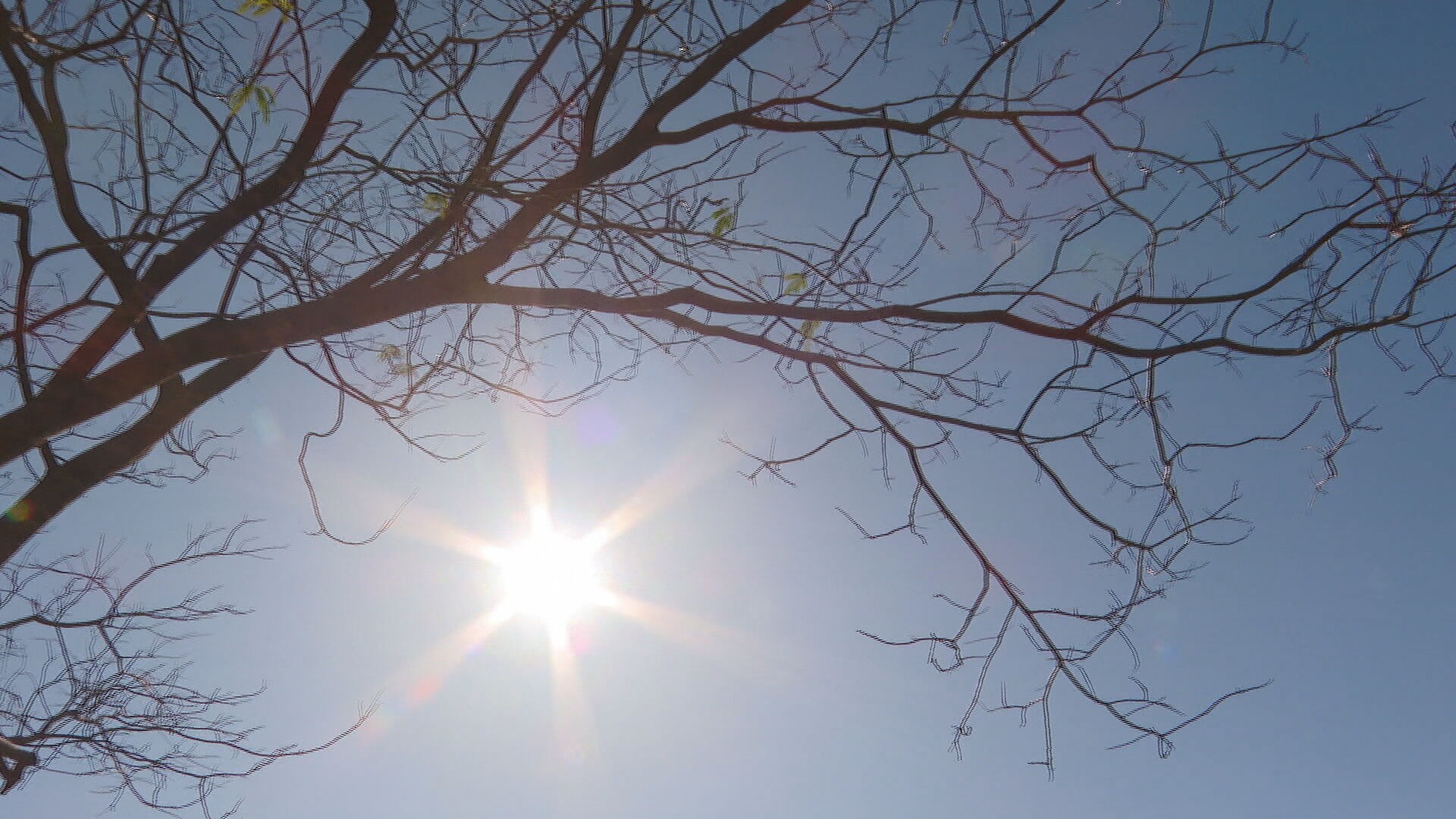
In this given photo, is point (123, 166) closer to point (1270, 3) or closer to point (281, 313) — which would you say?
point (281, 313)

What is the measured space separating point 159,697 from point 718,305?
2726 millimetres

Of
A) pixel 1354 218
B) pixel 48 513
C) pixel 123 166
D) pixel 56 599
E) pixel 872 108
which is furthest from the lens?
pixel 56 599

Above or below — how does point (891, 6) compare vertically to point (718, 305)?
above

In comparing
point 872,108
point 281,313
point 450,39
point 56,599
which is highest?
point 450,39

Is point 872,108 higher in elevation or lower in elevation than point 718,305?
higher

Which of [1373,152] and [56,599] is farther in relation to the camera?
[56,599]

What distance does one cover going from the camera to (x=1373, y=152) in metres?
2.19

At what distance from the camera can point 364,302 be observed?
2.44 meters

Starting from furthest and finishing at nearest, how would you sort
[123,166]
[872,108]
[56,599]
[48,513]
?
[56,599], [123,166], [872,108], [48,513]

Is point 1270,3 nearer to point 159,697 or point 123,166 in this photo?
point 123,166

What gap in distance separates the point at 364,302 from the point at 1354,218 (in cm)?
279

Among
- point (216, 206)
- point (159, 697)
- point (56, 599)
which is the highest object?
point (216, 206)

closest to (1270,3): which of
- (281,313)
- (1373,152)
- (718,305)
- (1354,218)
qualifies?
(1373,152)

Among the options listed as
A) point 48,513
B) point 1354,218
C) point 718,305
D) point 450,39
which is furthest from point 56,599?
point 1354,218
